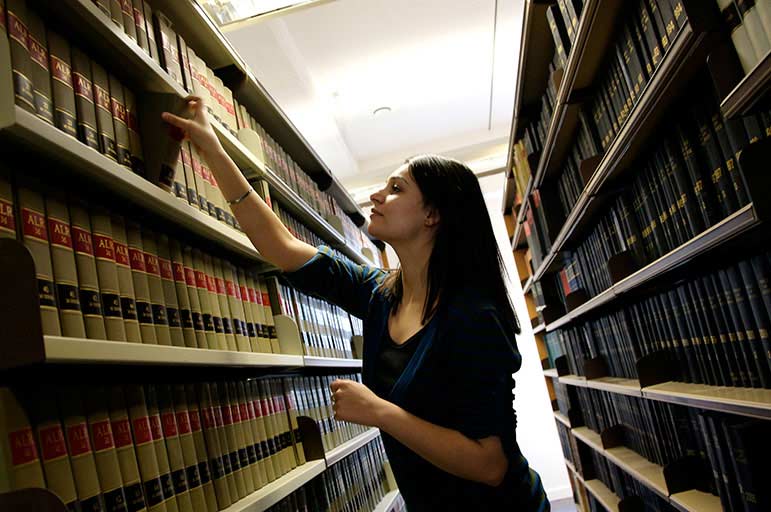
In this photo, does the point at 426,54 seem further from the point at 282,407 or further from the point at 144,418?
the point at 144,418

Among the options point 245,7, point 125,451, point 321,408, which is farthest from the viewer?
point 245,7

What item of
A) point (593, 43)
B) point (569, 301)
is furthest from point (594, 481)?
point (593, 43)

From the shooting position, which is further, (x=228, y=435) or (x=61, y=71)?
(x=228, y=435)

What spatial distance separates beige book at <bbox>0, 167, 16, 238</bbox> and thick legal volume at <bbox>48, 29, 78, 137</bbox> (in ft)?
0.43

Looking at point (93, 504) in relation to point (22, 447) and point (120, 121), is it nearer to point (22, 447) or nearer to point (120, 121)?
point (22, 447)

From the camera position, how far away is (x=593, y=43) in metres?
1.73

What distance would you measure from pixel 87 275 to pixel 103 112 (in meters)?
Answer: 0.33

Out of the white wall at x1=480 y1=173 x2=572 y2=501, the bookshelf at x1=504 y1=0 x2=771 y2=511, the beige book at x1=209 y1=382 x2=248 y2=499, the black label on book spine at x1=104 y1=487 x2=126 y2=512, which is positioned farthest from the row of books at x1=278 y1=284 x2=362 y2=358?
the white wall at x1=480 y1=173 x2=572 y2=501

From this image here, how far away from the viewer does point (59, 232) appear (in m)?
0.91

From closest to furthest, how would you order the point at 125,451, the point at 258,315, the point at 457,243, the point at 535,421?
the point at 125,451 → the point at 457,243 → the point at 258,315 → the point at 535,421

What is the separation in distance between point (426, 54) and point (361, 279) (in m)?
2.77

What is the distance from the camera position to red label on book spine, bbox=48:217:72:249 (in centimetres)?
89

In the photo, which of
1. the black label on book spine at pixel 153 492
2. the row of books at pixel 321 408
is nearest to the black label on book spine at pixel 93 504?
the black label on book spine at pixel 153 492

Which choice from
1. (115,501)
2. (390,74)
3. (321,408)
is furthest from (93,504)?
(390,74)
